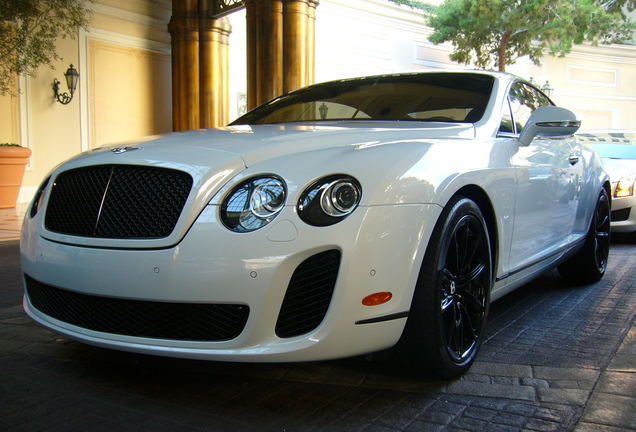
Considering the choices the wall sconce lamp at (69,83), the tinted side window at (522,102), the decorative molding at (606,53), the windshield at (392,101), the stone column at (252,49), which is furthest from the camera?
the decorative molding at (606,53)

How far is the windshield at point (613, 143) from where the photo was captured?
294 inches

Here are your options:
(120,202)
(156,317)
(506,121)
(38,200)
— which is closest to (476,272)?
(506,121)

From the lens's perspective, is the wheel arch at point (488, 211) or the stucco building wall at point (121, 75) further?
the stucco building wall at point (121, 75)

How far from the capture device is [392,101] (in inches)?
130

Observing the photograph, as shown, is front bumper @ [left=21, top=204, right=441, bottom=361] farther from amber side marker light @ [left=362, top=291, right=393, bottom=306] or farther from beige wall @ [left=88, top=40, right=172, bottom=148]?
beige wall @ [left=88, top=40, right=172, bottom=148]

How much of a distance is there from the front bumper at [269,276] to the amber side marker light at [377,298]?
0.7 inches

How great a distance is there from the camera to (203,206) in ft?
6.61

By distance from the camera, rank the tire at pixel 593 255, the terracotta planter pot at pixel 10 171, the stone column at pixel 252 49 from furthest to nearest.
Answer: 1. the stone column at pixel 252 49
2. the terracotta planter pot at pixel 10 171
3. the tire at pixel 593 255

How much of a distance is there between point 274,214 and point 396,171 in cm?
46

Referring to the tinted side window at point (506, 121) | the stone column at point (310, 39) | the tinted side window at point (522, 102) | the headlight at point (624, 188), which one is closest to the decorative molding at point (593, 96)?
the stone column at point (310, 39)

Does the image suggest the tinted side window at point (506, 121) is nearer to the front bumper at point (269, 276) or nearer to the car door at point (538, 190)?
the car door at point (538, 190)

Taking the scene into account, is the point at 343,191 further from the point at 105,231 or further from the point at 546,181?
the point at 546,181

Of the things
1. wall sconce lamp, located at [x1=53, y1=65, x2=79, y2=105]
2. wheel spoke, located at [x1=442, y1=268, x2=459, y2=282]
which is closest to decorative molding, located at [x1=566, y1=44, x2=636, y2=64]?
wall sconce lamp, located at [x1=53, y1=65, x2=79, y2=105]

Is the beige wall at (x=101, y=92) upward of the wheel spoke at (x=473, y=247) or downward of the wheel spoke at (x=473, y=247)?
upward
